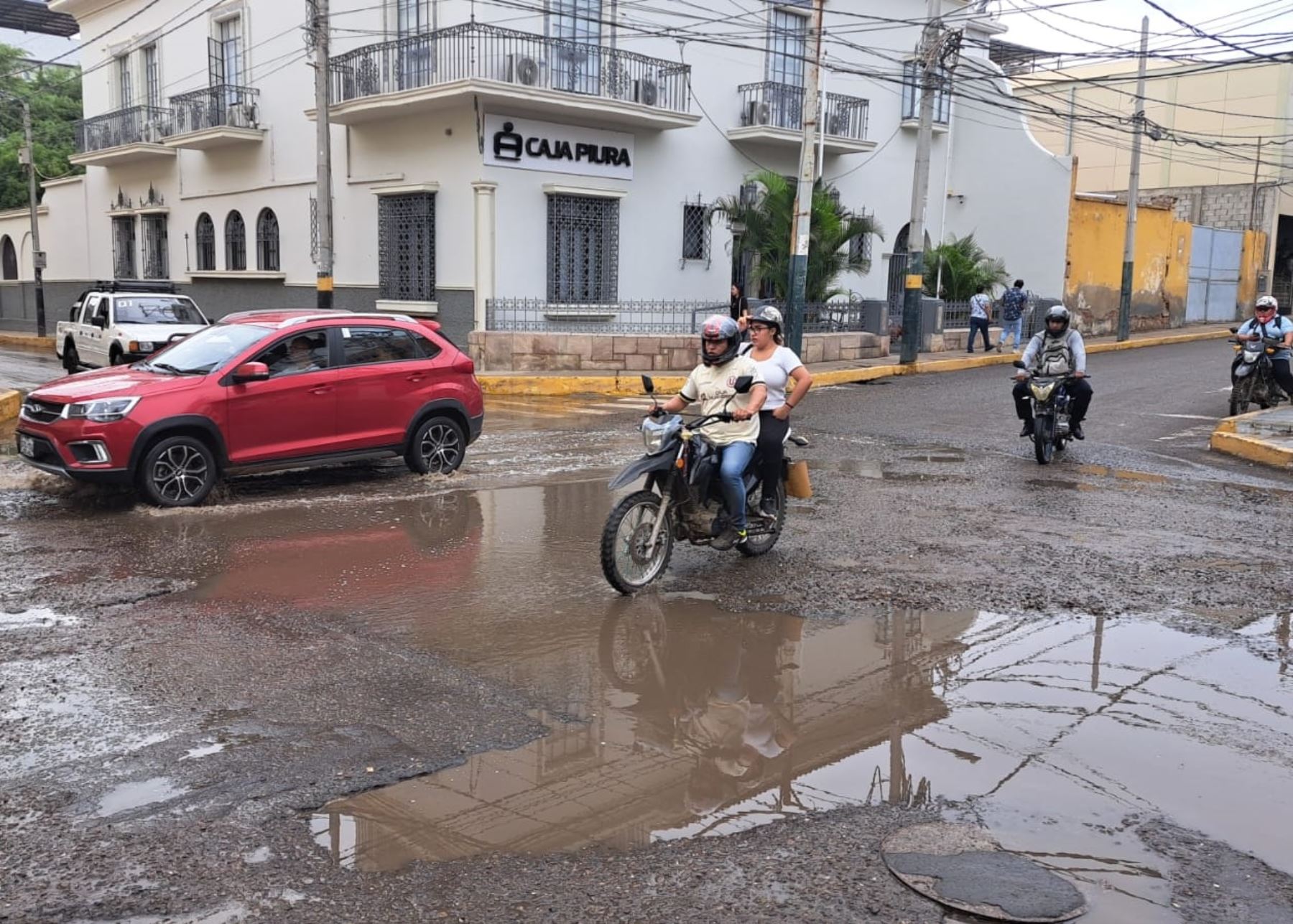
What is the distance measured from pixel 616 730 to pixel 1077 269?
30.1m

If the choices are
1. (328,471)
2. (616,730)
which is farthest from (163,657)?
(328,471)

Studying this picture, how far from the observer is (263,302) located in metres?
27.0

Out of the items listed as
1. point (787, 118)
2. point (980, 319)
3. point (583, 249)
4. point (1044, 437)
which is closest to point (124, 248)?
point (583, 249)

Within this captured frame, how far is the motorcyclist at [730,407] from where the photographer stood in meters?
7.18

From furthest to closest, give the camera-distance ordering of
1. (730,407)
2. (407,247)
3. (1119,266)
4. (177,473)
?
(1119,266) < (407,247) < (177,473) < (730,407)

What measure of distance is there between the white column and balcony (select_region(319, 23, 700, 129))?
60.0 inches

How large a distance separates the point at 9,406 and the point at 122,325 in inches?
178

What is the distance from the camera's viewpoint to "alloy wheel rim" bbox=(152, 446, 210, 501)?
917 cm

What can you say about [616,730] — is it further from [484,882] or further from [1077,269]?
[1077,269]

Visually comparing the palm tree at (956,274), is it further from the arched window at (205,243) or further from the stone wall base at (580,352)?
the arched window at (205,243)

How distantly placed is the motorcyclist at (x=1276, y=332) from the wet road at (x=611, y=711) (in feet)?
22.1

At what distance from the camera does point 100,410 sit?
8.91 metres

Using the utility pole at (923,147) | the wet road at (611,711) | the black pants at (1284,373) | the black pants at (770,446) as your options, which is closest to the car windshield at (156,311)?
the wet road at (611,711)

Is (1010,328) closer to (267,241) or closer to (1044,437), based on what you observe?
(1044,437)
